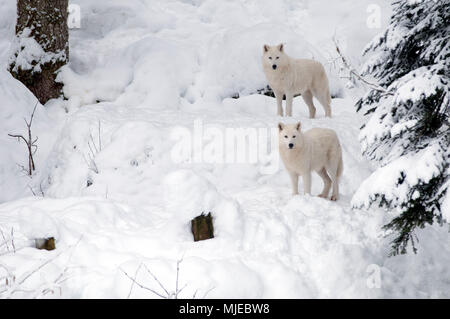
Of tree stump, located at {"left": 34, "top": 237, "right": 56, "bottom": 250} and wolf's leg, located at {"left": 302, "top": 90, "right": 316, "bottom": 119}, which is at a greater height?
wolf's leg, located at {"left": 302, "top": 90, "right": 316, "bottom": 119}

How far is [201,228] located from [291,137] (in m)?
1.68

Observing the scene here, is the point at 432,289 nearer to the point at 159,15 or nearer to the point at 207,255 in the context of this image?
the point at 207,255

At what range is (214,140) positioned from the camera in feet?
23.2

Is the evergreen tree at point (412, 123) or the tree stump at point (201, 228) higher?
the evergreen tree at point (412, 123)

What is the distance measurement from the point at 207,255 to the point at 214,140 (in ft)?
10.3

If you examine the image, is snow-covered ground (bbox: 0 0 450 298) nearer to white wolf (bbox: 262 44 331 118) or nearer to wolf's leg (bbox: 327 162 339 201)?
wolf's leg (bbox: 327 162 339 201)

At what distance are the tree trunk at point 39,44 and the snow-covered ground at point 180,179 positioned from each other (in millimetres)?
323

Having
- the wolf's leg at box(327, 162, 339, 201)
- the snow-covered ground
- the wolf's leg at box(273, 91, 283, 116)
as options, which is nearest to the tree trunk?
the snow-covered ground

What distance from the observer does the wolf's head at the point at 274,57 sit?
26.5 feet

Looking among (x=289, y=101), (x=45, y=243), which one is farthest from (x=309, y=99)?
(x=45, y=243)

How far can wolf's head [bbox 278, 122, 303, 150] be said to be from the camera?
17.2 ft

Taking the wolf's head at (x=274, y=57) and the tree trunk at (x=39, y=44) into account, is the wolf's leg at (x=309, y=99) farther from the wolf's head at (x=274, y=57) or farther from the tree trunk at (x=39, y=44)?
the tree trunk at (x=39, y=44)

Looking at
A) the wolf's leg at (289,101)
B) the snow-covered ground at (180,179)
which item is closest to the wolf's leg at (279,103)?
the wolf's leg at (289,101)

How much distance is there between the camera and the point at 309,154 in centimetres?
545
